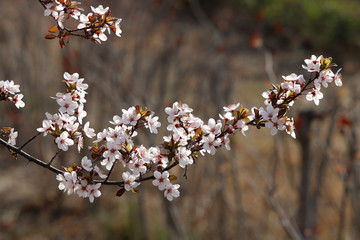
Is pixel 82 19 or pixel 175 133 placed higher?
pixel 82 19

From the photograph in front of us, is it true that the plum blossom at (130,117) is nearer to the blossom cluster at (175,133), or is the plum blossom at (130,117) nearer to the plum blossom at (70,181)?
the blossom cluster at (175,133)

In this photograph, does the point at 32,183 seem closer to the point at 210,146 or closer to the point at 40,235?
the point at 40,235

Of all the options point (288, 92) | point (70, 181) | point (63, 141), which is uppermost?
point (288, 92)

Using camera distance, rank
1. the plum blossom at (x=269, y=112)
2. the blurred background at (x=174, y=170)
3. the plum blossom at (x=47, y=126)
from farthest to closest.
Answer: the blurred background at (x=174, y=170)
the plum blossom at (x=47, y=126)
the plum blossom at (x=269, y=112)

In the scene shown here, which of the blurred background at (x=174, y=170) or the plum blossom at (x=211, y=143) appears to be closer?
the plum blossom at (x=211, y=143)

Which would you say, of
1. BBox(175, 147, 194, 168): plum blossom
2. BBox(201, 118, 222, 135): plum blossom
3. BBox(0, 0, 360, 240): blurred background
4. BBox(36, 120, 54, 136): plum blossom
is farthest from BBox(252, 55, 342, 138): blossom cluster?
BBox(0, 0, 360, 240): blurred background

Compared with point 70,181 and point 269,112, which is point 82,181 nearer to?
point 70,181

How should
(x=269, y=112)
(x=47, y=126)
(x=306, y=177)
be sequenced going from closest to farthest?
(x=269, y=112) < (x=47, y=126) < (x=306, y=177)

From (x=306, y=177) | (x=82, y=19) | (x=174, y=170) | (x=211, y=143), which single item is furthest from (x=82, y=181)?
(x=174, y=170)

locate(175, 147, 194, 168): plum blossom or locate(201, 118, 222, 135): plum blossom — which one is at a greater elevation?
locate(201, 118, 222, 135): plum blossom

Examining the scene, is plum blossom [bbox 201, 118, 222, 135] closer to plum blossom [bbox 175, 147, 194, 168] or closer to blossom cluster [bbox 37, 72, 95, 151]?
plum blossom [bbox 175, 147, 194, 168]

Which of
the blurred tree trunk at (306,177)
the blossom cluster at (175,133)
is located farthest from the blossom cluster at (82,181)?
the blurred tree trunk at (306,177)

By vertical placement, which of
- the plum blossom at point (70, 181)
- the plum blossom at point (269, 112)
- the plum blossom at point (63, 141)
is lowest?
the plum blossom at point (70, 181)

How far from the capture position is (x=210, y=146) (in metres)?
1.32
